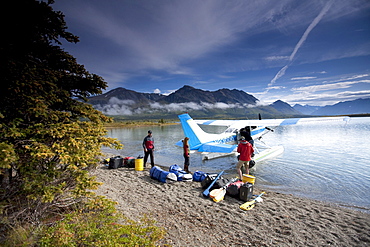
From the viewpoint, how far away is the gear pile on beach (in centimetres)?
403

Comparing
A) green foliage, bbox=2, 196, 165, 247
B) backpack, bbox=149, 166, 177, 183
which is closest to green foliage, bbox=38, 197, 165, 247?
green foliage, bbox=2, 196, 165, 247

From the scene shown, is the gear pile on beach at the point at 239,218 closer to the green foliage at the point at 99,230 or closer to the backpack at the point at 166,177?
the green foliage at the point at 99,230

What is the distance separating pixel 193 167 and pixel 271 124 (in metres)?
6.95

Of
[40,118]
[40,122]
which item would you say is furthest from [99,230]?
[40,118]

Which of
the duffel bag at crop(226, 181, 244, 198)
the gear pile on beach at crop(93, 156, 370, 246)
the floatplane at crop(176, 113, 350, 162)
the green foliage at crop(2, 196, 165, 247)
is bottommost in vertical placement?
the gear pile on beach at crop(93, 156, 370, 246)

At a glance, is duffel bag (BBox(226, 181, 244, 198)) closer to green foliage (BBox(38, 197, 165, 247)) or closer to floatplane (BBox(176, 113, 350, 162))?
green foliage (BBox(38, 197, 165, 247))

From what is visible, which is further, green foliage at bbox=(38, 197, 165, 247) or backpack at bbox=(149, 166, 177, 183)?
backpack at bbox=(149, 166, 177, 183)

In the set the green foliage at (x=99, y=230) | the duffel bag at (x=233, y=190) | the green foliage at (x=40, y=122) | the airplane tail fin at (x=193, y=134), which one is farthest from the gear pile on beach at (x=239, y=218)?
the airplane tail fin at (x=193, y=134)

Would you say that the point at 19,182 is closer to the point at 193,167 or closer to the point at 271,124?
the point at 193,167

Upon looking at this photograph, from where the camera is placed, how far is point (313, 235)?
13.8 feet

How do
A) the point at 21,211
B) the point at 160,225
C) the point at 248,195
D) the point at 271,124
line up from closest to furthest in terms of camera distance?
1. the point at 21,211
2. the point at 160,225
3. the point at 248,195
4. the point at 271,124

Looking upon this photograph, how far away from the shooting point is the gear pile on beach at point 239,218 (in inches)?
159

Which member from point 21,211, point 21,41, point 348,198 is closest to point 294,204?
point 348,198

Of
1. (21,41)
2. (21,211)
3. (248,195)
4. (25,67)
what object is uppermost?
(21,41)
